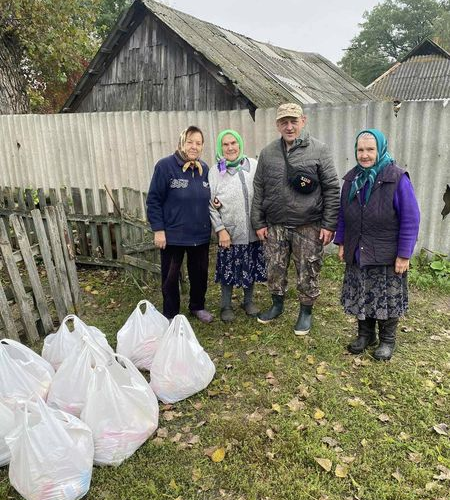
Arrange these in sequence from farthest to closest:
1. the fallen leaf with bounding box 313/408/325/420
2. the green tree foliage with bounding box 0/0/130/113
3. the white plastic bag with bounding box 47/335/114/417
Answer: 1. the green tree foliage with bounding box 0/0/130/113
2. the fallen leaf with bounding box 313/408/325/420
3. the white plastic bag with bounding box 47/335/114/417

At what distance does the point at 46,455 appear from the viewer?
198cm

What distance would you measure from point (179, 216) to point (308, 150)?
1254mm

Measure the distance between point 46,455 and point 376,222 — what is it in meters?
2.55

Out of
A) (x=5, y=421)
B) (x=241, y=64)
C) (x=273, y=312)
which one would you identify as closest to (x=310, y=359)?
(x=273, y=312)

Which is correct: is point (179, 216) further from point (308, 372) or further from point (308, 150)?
point (308, 372)

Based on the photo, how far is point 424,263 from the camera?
515cm

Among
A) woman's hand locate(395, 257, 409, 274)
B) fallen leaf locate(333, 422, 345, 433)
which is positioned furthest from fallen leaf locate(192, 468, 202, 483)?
woman's hand locate(395, 257, 409, 274)

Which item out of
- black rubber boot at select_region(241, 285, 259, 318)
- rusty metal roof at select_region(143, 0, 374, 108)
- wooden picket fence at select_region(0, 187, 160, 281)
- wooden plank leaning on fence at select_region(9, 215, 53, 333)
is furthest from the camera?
rusty metal roof at select_region(143, 0, 374, 108)

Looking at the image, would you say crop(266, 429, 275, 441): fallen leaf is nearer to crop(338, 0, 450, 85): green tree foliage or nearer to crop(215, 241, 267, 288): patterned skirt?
crop(215, 241, 267, 288): patterned skirt

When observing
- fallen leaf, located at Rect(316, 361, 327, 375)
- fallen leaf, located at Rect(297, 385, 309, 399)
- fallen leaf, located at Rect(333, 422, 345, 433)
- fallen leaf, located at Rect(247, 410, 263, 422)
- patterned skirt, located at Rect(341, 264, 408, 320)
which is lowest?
fallen leaf, located at Rect(333, 422, 345, 433)

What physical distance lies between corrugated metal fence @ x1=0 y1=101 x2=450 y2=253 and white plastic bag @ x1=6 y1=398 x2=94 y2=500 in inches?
183

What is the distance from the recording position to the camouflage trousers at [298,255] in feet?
11.6

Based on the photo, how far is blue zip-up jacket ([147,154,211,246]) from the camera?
3.54 metres

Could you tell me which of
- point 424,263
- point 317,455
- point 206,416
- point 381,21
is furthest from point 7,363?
point 381,21
